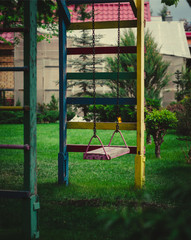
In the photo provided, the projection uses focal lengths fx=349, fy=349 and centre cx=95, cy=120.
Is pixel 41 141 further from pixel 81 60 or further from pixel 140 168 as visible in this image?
pixel 81 60

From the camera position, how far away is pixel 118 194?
4.44m

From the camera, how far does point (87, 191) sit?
15.2ft

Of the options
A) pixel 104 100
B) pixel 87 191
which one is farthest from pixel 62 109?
pixel 87 191

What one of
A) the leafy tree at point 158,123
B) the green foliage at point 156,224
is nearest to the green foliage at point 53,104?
the leafy tree at point 158,123

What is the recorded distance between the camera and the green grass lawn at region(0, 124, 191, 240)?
311 cm

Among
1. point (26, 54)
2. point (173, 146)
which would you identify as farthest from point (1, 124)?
point (26, 54)

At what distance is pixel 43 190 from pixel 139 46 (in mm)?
2372

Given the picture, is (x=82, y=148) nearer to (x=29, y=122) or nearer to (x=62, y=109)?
(x=62, y=109)

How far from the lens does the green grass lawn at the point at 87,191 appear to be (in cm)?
311

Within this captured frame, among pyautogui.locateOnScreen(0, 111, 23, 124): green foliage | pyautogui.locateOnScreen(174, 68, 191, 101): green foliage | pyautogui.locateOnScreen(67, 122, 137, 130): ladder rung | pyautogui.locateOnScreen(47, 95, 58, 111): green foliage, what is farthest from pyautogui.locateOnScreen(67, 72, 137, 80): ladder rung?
pyautogui.locateOnScreen(47, 95, 58, 111): green foliage

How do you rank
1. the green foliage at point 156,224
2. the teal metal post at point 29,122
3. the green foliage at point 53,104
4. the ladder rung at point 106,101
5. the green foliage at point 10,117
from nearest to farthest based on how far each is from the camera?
the green foliage at point 156,224 → the teal metal post at point 29,122 → the ladder rung at point 106,101 → the green foliage at point 10,117 → the green foliage at point 53,104

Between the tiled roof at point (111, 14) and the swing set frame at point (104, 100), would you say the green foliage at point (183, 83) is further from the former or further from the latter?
the swing set frame at point (104, 100)

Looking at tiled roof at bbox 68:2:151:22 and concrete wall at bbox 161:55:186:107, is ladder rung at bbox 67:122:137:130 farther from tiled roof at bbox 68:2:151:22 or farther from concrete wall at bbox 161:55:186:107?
tiled roof at bbox 68:2:151:22

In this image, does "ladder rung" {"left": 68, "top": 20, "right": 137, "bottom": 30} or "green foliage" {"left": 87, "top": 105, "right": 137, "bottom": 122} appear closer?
"ladder rung" {"left": 68, "top": 20, "right": 137, "bottom": 30}
